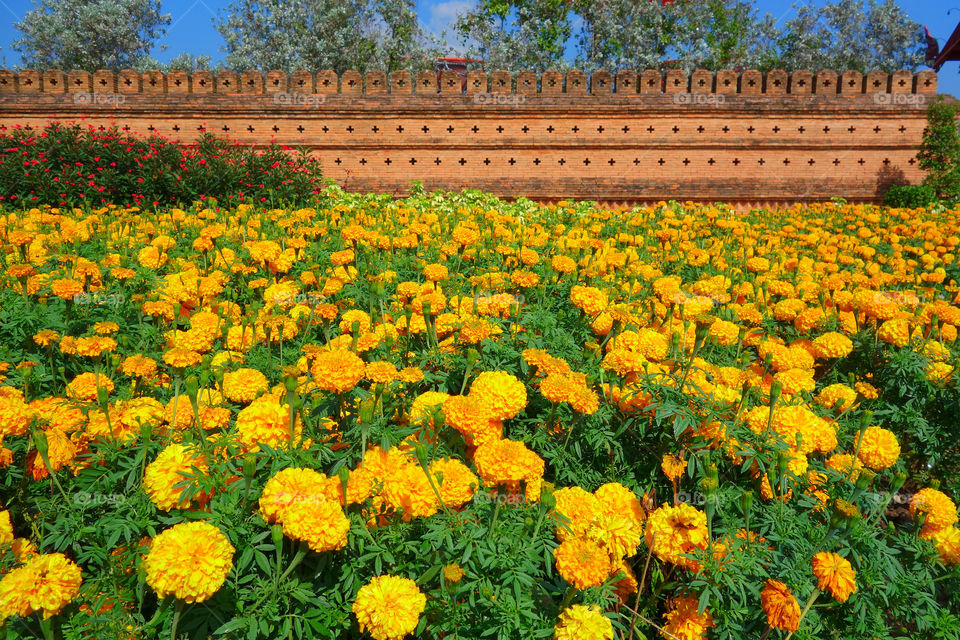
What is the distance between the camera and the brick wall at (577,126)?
1100 cm

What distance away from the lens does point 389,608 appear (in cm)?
105

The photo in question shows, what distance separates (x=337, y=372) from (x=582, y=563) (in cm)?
72

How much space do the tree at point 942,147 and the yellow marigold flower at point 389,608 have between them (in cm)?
1391

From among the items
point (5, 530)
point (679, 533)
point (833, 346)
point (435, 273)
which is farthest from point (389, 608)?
point (833, 346)

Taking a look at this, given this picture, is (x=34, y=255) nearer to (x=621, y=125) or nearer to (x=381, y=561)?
(x=381, y=561)

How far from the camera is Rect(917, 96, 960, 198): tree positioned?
36.3 feet

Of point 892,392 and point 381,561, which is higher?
point 892,392

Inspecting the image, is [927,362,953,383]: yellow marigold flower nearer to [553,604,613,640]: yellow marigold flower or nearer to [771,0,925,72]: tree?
[553,604,613,640]: yellow marigold flower

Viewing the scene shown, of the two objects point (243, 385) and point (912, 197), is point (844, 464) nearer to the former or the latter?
point (243, 385)

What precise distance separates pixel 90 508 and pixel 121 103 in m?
12.3

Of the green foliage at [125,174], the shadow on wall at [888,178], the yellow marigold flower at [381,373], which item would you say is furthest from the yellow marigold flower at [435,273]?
the shadow on wall at [888,178]

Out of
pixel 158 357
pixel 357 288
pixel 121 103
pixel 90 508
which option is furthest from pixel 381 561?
pixel 121 103

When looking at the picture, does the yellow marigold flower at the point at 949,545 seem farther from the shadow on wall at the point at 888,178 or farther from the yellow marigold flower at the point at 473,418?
the shadow on wall at the point at 888,178

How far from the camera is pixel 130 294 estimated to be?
250 centimetres
